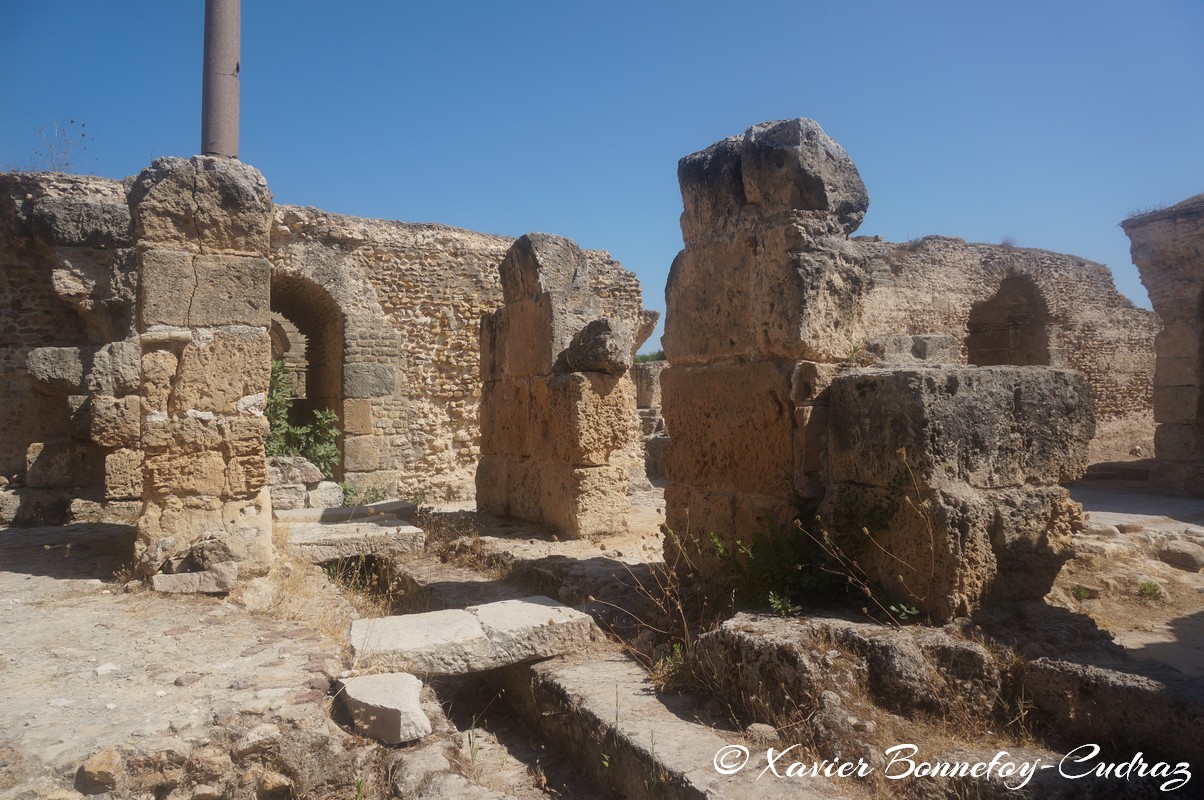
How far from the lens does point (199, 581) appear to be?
15.5ft

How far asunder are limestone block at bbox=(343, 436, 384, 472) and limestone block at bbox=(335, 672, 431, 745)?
7293 millimetres

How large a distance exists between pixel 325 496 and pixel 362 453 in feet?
4.60

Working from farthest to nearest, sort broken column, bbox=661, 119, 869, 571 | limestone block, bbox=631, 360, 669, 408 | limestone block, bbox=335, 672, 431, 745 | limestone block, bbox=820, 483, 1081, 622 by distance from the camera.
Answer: limestone block, bbox=631, 360, 669, 408 < broken column, bbox=661, 119, 869, 571 < limestone block, bbox=820, 483, 1081, 622 < limestone block, bbox=335, 672, 431, 745

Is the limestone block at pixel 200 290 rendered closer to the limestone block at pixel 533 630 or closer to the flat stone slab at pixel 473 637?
the flat stone slab at pixel 473 637

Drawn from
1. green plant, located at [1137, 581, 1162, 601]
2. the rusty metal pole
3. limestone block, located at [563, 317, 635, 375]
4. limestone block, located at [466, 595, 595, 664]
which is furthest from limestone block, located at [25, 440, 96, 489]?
green plant, located at [1137, 581, 1162, 601]

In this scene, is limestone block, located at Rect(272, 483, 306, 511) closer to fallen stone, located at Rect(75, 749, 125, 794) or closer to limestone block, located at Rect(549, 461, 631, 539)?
limestone block, located at Rect(549, 461, 631, 539)

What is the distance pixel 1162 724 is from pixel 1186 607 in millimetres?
3066

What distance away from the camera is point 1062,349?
15695 millimetres

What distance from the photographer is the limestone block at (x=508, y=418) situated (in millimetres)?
7391

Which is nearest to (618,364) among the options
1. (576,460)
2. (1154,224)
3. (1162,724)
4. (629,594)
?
(576,460)

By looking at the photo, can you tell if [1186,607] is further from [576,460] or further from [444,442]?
[444,442]

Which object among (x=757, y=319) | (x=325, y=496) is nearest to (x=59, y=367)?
(x=325, y=496)

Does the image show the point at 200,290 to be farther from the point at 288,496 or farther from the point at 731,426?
the point at 288,496

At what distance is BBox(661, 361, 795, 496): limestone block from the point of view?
162 inches
